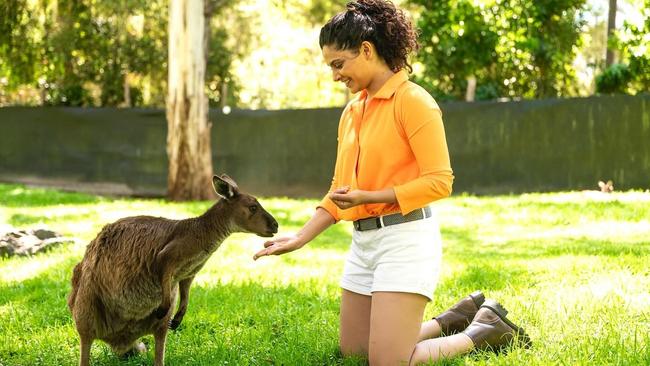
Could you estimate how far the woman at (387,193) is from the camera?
3.98 m

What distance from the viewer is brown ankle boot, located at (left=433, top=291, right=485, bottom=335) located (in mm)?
4793

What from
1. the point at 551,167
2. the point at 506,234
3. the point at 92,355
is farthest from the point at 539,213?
the point at 92,355

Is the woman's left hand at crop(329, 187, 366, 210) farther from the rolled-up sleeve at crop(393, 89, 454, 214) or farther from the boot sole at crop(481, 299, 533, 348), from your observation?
the boot sole at crop(481, 299, 533, 348)

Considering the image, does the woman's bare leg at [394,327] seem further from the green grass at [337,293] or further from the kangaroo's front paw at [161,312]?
the kangaroo's front paw at [161,312]

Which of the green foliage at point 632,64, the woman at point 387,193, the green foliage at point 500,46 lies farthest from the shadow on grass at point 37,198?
the green foliage at point 632,64

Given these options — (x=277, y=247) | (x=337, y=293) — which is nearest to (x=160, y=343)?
(x=277, y=247)

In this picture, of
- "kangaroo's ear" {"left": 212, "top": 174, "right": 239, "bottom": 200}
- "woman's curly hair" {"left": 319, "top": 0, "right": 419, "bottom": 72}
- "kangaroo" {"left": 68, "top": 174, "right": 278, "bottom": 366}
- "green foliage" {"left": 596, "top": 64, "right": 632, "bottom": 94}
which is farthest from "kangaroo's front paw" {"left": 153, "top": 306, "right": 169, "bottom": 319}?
"green foliage" {"left": 596, "top": 64, "right": 632, "bottom": 94}

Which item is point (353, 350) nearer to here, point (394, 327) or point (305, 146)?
point (394, 327)

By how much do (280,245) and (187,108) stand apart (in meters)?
11.0

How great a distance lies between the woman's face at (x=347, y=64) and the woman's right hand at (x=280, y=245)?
885 millimetres

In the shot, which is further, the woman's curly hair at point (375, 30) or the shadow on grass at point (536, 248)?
the shadow on grass at point (536, 248)

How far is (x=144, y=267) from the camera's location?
162 inches

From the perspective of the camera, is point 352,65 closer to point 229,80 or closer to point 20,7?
point 20,7

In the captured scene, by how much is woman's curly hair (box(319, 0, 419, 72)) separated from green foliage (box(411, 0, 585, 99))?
13.9 metres
